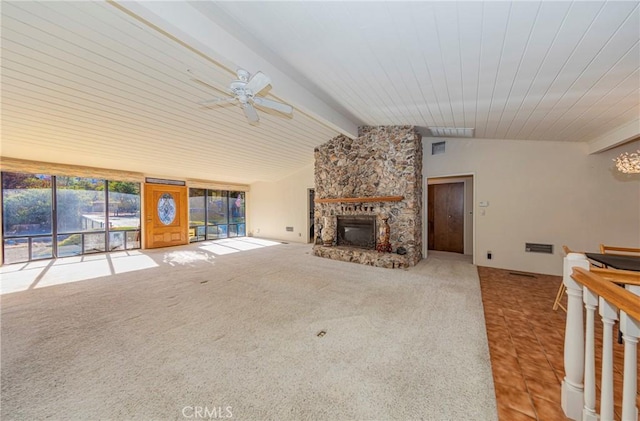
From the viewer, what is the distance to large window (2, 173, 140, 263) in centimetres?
541

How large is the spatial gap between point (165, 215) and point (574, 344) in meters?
9.43

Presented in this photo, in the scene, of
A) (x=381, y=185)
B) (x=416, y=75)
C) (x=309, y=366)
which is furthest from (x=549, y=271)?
(x=309, y=366)

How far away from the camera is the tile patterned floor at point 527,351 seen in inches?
62.3

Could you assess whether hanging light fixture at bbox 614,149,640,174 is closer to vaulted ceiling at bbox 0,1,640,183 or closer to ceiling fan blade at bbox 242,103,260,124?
vaulted ceiling at bbox 0,1,640,183

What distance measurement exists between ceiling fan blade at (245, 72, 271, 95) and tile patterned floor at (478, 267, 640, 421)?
133 inches

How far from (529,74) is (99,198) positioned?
9.53 m

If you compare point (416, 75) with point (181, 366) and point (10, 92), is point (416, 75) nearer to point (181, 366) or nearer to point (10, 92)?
point (181, 366)

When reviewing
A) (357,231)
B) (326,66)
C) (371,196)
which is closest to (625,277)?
(326,66)

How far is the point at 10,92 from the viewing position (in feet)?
9.92

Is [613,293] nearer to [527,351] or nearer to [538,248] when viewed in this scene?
[527,351]

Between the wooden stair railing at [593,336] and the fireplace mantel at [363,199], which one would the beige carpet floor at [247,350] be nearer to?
the wooden stair railing at [593,336]

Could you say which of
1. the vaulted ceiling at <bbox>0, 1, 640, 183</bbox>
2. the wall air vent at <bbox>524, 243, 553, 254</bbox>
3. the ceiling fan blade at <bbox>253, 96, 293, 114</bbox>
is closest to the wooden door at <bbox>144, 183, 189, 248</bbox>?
the vaulted ceiling at <bbox>0, 1, 640, 183</bbox>

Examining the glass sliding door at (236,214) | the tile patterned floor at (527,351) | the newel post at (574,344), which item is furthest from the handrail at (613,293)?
the glass sliding door at (236,214)

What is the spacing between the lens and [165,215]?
7859 mm
